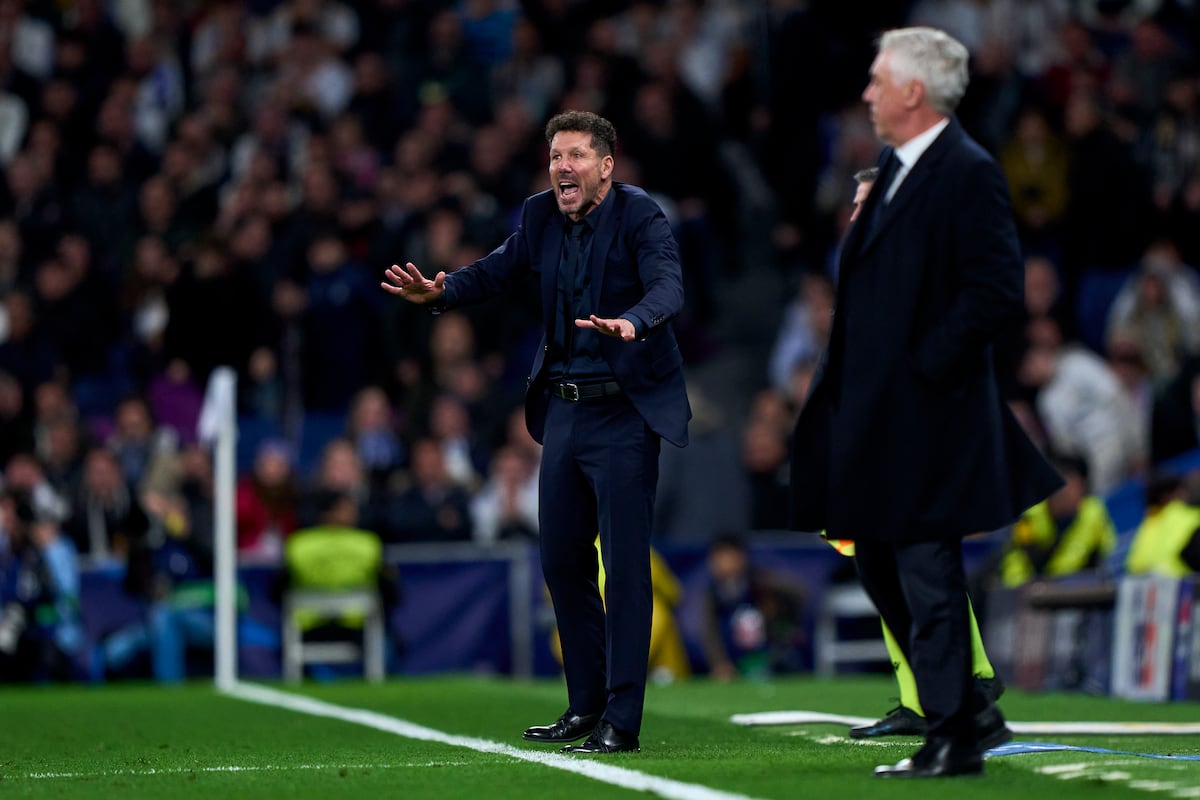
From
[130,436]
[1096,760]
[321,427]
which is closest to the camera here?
[1096,760]

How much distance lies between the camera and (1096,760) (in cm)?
663

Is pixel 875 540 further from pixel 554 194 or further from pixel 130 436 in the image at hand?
pixel 130 436

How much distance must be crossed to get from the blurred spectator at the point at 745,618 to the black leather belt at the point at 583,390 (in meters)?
8.55

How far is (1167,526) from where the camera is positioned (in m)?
13.3

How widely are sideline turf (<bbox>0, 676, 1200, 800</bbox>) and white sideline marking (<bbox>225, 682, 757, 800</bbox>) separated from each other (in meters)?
0.08

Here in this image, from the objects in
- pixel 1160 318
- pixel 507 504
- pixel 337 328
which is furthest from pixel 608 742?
pixel 337 328

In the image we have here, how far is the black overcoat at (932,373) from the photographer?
5.91 metres

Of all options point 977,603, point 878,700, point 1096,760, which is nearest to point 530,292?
point 977,603

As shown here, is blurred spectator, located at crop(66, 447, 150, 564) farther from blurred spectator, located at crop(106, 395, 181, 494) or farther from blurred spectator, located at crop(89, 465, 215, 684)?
blurred spectator, located at crop(106, 395, 181, 494)

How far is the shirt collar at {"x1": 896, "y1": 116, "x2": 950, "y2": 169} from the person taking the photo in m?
6.07

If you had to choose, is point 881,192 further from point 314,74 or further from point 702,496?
point 314,74

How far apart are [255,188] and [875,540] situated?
1401 cm

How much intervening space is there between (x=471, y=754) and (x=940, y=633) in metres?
2.00

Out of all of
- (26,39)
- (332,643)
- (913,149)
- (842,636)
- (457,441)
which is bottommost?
(842,636)
